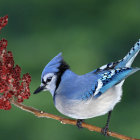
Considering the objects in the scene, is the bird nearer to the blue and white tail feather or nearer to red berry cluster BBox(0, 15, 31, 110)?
the blue and white tail feather

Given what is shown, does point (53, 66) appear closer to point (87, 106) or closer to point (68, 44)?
point (87, 106)

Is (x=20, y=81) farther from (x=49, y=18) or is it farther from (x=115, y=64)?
(x=49, y=18)

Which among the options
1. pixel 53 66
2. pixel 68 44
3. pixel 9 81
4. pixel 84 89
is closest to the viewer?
pixel 9 81

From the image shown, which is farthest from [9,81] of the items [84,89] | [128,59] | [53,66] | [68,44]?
[68,44]

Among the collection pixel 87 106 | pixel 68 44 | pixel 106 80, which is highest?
pixel 68 44

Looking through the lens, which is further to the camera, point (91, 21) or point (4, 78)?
point (91, 21)

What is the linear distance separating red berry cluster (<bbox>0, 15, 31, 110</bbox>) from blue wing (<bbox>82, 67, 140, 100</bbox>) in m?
0.29

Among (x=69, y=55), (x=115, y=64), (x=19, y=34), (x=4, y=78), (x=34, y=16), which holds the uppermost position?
(x=34, y=16)

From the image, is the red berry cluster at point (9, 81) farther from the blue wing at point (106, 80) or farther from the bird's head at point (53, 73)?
the blue wing at point (106, 80)

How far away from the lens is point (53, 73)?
147 cm

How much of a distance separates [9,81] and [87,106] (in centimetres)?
39

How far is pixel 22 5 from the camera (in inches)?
176

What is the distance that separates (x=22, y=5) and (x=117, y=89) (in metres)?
2.99

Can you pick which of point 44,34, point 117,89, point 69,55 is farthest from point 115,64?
point 44,34
